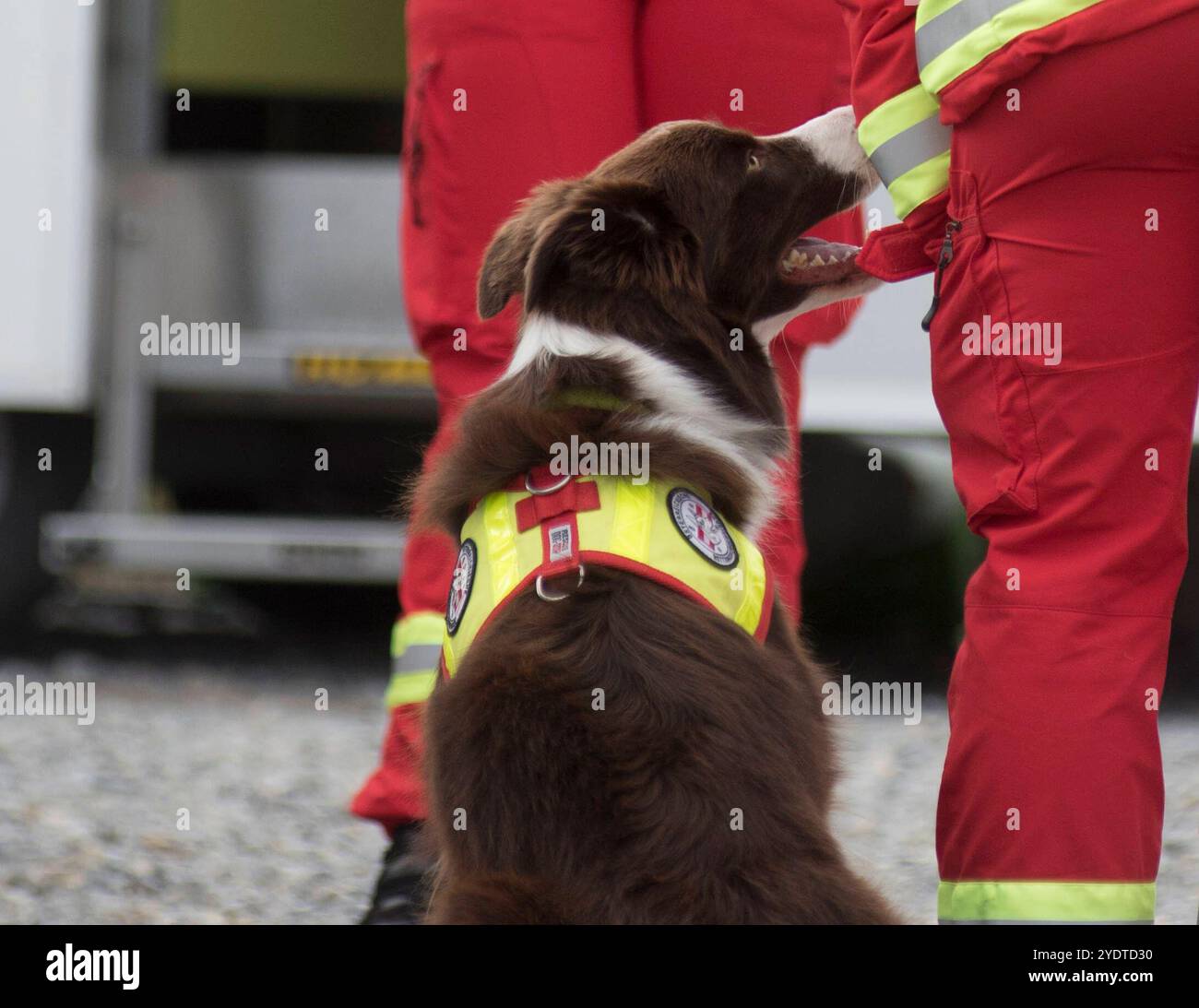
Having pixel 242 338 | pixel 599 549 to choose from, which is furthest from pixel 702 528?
pixel 242 338

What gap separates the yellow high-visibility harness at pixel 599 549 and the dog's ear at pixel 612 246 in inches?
12.9

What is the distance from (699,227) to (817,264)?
0.29 metres

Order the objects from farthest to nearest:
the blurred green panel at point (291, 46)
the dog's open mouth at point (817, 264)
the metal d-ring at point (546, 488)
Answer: the blurred green panel at point (291, 46)
the dog's open mouth at point (817, 264)
the metal d-ring at point (546, 488)

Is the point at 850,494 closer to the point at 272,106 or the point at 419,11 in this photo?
the point at 272,106

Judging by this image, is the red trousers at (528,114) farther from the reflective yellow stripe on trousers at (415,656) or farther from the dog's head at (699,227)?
the dog's head at (699,227)

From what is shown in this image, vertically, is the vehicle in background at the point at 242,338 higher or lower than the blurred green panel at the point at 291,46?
lower

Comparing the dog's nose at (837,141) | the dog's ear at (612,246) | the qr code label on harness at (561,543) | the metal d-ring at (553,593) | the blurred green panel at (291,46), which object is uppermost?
the blurred green panel at (291,46)

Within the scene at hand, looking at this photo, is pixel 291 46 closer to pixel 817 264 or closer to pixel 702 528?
pixel 817 264

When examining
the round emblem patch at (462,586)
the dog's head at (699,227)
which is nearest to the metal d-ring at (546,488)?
the round emblem patch at (462,586)

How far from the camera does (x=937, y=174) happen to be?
7.15 feet

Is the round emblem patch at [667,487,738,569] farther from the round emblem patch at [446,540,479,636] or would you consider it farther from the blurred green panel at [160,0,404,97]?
the blurred green panel at [160,0,404,97]

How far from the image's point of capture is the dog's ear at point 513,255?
2.60 meters

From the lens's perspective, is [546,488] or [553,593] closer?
[553,593]

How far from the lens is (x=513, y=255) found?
2.63m
